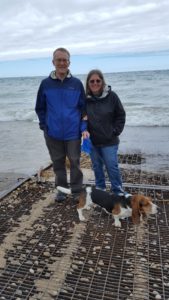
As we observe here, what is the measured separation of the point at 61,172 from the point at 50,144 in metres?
0.51

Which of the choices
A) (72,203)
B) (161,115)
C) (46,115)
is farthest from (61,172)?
(161,115)

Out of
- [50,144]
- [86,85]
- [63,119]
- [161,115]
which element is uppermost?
[86,85]

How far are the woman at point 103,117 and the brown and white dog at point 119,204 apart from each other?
564mm

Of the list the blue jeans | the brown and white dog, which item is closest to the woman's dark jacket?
the blue jeans

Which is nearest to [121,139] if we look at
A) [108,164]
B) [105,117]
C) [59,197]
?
[59,197]

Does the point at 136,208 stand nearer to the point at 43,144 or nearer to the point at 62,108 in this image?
the point at 62,108

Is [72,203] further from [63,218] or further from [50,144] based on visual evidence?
[50,144]

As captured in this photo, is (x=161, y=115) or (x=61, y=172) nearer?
(x=61, y=172)

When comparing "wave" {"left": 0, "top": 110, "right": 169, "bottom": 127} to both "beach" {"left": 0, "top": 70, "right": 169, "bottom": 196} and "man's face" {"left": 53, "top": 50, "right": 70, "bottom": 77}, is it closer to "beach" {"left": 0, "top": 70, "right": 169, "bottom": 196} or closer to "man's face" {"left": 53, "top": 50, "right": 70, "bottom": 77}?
"beach" {"left": 0, "top": 70, "right": 169, "bottom": 196}

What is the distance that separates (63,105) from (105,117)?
0.59 meters

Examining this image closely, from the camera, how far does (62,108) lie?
17.2 feet

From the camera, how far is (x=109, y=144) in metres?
5.36

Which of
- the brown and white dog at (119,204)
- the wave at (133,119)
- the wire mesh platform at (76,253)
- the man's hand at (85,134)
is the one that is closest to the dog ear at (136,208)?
the brown and white dog at (119,204)

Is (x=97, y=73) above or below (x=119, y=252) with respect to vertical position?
above
